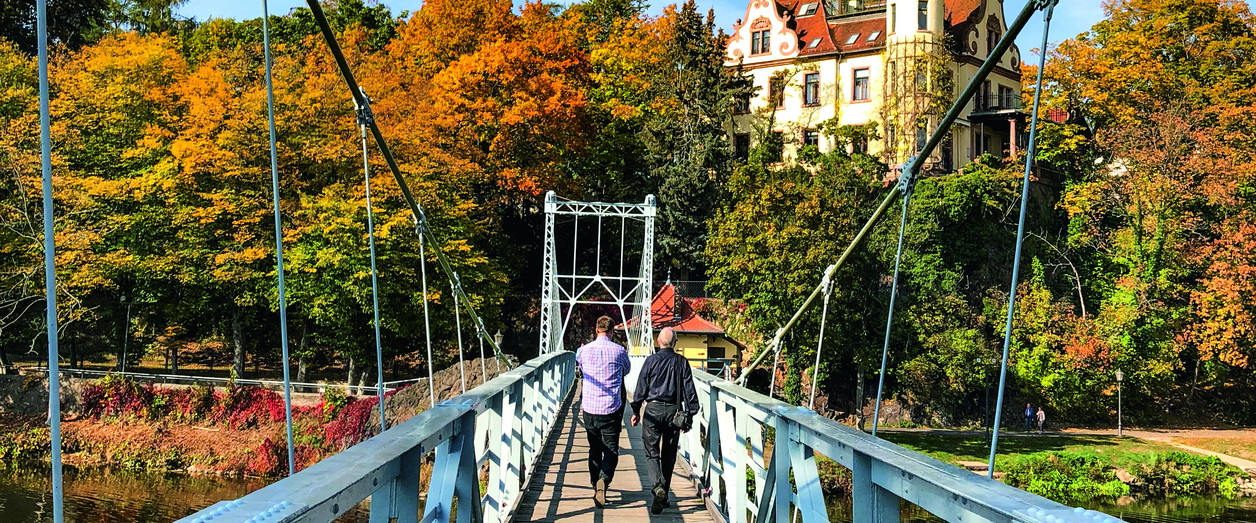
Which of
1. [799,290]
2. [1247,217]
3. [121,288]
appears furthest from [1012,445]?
[121,288]

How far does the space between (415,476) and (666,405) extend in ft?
11.7

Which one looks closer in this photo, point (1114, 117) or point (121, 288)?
point (121, 288)

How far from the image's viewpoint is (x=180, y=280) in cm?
2647

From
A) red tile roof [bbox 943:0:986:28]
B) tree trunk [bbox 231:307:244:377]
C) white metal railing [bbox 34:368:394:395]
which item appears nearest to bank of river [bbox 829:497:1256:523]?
white metal railing [bbox 34:368:394:395]

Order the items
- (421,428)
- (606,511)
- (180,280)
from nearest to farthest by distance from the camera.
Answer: (421,428) < (606,511) < (180,280)

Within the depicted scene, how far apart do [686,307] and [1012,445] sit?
32.1ft

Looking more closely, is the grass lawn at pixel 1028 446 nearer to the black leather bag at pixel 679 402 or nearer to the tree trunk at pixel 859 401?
the tree trunk at pixel 859 401

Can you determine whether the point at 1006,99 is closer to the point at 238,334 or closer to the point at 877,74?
the point at 877,74

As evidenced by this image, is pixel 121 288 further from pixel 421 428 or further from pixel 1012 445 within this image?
pixel 421 428

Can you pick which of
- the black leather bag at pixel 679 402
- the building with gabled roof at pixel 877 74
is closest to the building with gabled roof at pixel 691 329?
the building with gabled roof at pixel 877 74

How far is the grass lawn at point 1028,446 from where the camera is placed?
24.7 meters

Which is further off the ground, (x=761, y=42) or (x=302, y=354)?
(x=761, y=42)

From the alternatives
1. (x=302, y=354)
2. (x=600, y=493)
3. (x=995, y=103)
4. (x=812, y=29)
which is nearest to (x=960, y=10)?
(x=995, y=103)

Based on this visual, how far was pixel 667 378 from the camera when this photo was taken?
6.18 meters
